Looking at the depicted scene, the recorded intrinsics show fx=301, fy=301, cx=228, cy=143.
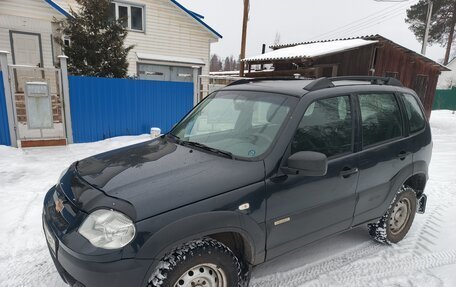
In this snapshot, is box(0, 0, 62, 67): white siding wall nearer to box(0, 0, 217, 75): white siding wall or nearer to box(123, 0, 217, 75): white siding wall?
box(0, 0, 217, 75): white siding wall

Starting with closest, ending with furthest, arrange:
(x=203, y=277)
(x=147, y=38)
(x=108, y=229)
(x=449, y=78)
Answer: (x=108, y=229) → (x=203, y=277) → (x=147, y=38) → (x=449, y=78)

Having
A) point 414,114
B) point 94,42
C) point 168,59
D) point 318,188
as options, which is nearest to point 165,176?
point 318,188

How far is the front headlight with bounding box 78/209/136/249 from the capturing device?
1.90 metres

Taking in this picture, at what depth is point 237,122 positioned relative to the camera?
3.00 meters

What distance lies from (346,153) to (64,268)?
2553 millimetres

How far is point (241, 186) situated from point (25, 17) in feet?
41.3

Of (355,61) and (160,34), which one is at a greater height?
(160,34)

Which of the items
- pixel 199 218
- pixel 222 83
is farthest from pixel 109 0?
pixel 199 218

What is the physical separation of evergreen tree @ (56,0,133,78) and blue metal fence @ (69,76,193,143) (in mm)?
1581

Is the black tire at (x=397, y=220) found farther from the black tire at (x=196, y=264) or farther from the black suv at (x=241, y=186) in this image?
Result: the black tire at (x=196, y=264)

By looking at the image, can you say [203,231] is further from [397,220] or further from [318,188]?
[397,220]

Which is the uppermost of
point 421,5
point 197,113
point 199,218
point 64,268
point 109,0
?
point 421,5

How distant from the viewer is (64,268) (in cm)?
207

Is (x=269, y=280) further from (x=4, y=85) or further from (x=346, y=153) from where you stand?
(x=4, y=85)
